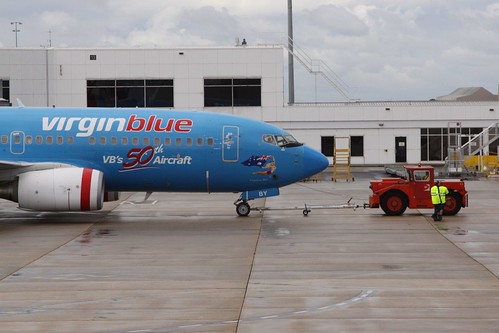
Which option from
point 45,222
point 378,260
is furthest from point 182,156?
point 378,260

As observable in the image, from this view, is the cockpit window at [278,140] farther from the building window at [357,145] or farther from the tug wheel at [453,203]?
the building window at [357,145]

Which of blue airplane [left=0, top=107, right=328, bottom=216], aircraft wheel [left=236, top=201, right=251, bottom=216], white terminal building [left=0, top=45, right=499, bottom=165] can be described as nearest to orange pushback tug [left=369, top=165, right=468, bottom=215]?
blue airplane [left=0, top=107, right=328, bottom=216]

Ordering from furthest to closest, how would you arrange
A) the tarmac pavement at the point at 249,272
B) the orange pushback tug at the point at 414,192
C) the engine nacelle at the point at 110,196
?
the engine nacelle at the point at 110,196, the orange pushback tug at the point at 414,192, the tarmac pavement at the point at 249,272

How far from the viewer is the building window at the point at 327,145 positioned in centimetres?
6321

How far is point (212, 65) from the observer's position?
5934 centimetres

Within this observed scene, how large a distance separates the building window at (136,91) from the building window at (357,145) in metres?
13.6

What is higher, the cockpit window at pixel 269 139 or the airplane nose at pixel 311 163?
the cockpit window at pixel 269 139

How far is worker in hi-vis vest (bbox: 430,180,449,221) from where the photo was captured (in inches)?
1150

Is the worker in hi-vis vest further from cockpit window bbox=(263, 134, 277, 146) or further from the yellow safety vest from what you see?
cockpit window bbox=(263, 134, 277, 146)

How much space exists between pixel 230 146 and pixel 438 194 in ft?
23.4

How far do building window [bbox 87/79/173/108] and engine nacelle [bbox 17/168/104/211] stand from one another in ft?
105

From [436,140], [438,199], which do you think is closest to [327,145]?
[436,140]

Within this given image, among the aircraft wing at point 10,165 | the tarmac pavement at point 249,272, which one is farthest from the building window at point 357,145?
the aircraft wing at point 10,165

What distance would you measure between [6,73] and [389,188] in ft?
116
